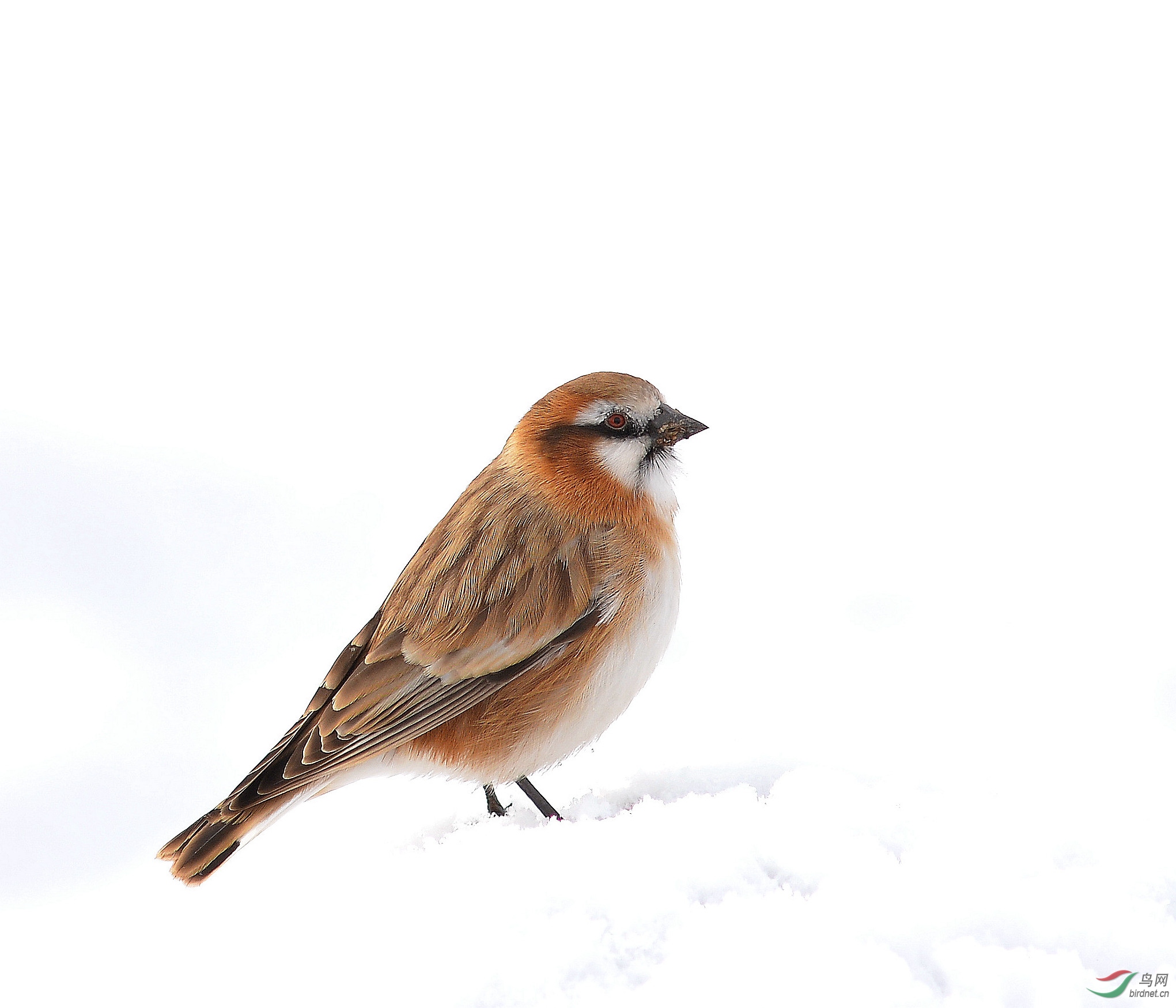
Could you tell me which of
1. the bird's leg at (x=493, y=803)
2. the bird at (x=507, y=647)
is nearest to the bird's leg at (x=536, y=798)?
the bird at (x=507, y=647)

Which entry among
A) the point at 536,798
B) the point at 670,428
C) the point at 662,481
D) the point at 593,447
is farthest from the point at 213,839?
the point at 670,428

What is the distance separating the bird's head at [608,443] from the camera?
4.75 metres

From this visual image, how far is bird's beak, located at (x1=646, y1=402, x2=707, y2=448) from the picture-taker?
490 cm

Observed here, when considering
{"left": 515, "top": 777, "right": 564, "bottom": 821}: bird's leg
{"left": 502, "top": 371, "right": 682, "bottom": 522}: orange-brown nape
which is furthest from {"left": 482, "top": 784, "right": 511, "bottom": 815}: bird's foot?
{"left": 502, "top": 371, "right": 682, "bottom": 522}: orange-brown nape

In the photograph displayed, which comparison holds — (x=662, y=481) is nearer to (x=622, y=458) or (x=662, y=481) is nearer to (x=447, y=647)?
(x=622, y=458)

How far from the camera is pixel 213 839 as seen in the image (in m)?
4.02

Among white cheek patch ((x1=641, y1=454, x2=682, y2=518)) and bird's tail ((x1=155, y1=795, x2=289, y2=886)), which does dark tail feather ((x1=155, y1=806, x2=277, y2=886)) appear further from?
white cheek patch ((x1=641, y1=454, x2=682, y2=518))

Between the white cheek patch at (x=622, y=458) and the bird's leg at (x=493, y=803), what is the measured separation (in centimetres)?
157

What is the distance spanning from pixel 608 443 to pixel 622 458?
97 millimetres

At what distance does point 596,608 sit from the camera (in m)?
4.36

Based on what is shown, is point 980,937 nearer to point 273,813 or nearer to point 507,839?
point 507,839

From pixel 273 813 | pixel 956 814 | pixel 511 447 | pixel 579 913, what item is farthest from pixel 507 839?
pixel 511 447

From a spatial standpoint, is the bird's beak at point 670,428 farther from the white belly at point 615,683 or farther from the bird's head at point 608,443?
the white belly at point 615,683

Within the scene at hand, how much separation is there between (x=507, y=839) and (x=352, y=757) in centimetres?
77
